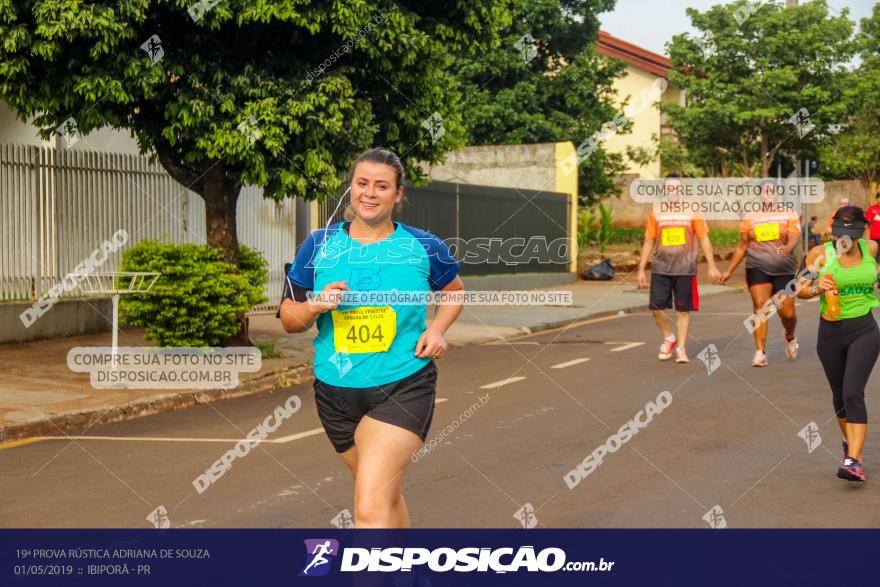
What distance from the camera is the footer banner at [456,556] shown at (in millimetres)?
4828

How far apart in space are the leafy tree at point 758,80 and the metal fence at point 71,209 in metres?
→ 24.0

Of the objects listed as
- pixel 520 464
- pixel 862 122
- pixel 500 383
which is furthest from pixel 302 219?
pixel 862 122

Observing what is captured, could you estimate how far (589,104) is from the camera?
1260 inches

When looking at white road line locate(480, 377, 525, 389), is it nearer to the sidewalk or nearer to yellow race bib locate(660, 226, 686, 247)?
the sidewalk

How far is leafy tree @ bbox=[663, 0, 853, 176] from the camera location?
35.5 meters

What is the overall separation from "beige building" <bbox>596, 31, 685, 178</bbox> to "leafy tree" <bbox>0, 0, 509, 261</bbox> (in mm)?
32745

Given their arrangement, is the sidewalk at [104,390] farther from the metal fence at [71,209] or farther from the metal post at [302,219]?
the metal post at [302,219]

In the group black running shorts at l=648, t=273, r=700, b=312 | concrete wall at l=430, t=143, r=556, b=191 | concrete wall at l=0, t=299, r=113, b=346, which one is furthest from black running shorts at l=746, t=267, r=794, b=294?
concrete wall at l=430, t=143, r=556, b=191

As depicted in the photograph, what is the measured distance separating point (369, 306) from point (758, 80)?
3431 cm

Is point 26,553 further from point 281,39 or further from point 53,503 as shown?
point 281,39

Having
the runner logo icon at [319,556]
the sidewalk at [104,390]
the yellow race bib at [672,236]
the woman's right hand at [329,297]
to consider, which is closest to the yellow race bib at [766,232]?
the yellow race bib at [672,236]

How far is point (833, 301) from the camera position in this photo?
22.5 ft

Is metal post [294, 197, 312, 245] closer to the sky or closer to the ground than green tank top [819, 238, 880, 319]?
closer to the sky

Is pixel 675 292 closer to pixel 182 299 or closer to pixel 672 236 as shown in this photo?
pixel 672 236
